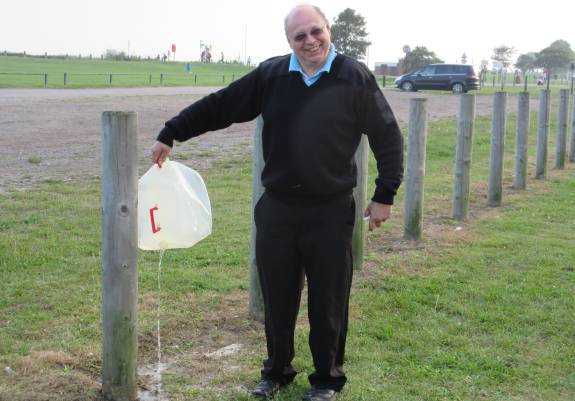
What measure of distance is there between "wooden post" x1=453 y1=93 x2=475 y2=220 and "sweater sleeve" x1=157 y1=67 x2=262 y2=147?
188 inches

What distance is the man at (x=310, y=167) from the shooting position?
3.71m

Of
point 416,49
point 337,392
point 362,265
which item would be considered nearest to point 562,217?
point 362,265

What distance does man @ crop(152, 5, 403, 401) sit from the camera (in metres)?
3.71

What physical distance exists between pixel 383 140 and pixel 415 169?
11.8 ft

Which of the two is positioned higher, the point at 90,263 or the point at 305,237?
the point at 305,237

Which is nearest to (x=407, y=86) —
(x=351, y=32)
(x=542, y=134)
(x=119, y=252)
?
(x=351, y=32)

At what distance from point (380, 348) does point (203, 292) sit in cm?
147

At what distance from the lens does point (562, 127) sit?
12758 mm

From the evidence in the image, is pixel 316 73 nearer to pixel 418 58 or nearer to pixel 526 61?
pixel 418 58

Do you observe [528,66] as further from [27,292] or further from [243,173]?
[27,292]

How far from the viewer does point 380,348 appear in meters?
4.73

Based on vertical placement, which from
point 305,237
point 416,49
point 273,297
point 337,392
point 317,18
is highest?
point 416,49

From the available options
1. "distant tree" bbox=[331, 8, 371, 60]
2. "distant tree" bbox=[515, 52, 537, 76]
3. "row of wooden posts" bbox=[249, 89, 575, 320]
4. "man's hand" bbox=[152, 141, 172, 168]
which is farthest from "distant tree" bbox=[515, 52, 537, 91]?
"man's hand" bbox=[152, 141, 172, 168]

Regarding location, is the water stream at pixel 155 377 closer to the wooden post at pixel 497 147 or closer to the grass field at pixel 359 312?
the grass field at pixel 359 312
